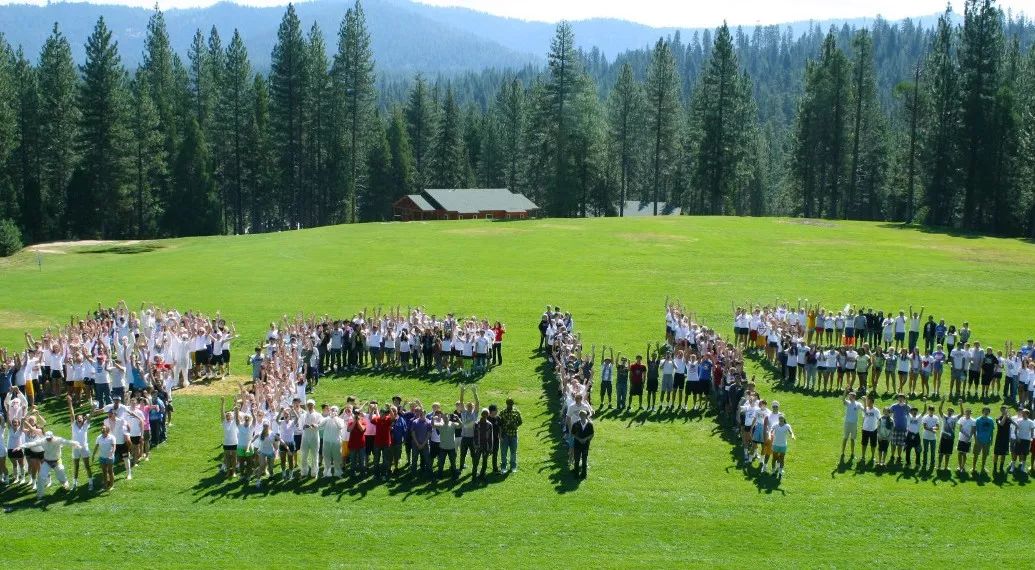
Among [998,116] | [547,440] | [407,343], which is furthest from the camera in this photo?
[998,116]

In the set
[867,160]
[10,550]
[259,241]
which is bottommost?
[10,550]

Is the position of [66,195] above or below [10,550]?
above

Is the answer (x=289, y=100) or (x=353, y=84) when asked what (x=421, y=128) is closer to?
(x=353, y=84)

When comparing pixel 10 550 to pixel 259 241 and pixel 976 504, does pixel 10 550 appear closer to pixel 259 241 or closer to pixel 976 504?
pixel 976 504

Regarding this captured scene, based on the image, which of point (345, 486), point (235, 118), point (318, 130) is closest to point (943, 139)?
point (318, 130)

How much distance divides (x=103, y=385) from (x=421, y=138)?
73915 mm

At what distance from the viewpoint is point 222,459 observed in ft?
64.0

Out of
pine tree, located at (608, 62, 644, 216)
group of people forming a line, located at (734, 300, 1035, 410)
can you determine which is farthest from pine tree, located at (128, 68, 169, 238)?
group of people forming a line, located at (734, 300, 1035, 410)

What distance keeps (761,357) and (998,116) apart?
44.1 meters

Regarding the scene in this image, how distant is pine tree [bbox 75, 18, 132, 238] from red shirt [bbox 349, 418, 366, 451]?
55.5 m

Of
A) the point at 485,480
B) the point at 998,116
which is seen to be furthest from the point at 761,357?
the point at 998,116

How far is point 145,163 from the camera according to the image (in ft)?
228

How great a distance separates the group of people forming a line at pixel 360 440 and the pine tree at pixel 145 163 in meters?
55.5

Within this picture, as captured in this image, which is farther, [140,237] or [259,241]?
[140,237]
